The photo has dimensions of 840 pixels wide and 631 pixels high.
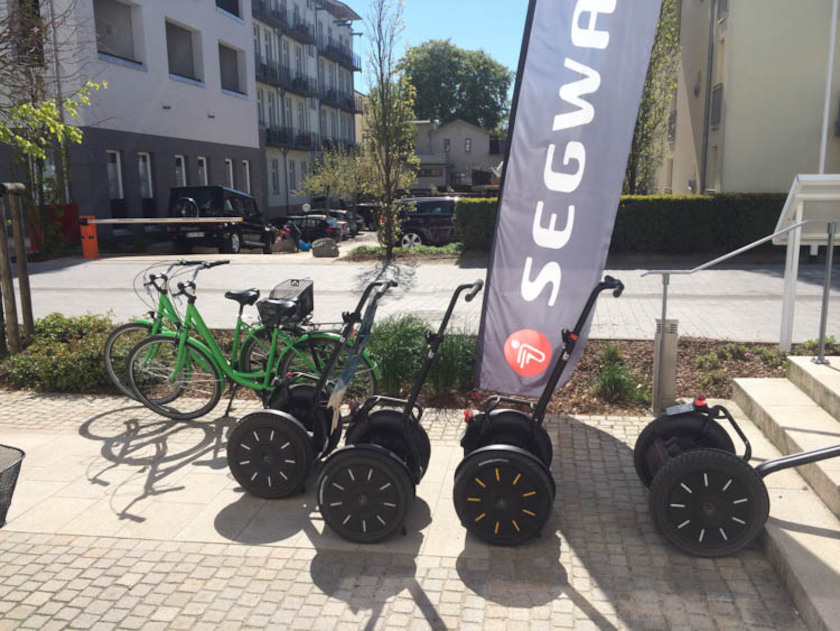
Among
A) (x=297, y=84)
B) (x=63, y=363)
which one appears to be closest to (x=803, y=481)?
(x=63, y=363)

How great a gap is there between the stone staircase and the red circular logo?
153 centimetres

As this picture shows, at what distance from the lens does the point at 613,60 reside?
14.9ft

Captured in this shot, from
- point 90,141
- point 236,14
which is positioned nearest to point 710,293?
point 90,141

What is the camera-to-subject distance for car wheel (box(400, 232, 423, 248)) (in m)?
20.9

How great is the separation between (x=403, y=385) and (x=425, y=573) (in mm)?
2988

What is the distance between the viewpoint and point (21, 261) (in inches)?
297

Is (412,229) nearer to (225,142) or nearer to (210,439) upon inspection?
(225,142)

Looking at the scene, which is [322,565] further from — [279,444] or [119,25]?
[119,25]

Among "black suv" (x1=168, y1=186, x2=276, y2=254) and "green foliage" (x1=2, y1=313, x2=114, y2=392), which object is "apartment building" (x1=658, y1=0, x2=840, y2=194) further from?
"green foliage" (x1=2, y1=313, x2=114, y2=392)

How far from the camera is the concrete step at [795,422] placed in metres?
4.14

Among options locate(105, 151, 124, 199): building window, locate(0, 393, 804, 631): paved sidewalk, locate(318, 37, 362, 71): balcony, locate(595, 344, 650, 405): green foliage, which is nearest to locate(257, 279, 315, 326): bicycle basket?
locate(0, 393, 804, 631): paved sidewalk

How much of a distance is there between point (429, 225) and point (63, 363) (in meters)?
14.7

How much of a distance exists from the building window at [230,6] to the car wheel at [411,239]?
1571 centimetres

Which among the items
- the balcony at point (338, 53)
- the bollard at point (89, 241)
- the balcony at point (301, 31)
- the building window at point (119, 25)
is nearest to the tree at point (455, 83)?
the balcony at point (338, 53)
